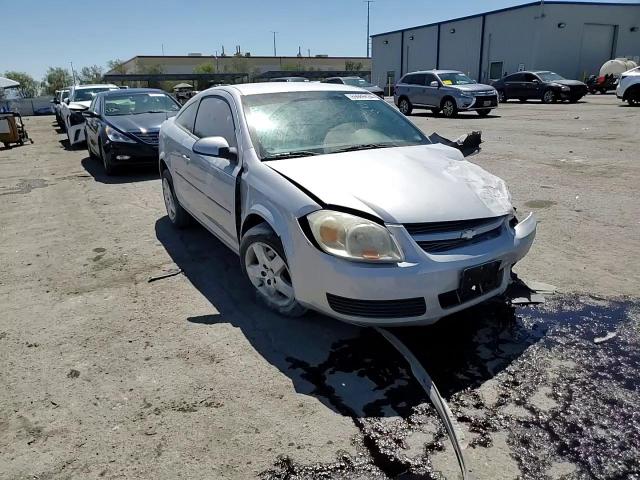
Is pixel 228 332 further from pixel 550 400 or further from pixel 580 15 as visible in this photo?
pixel 580 15

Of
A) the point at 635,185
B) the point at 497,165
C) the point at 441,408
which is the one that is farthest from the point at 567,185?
the point at 441,408

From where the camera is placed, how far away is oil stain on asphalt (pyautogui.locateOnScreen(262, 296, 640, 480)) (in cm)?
220

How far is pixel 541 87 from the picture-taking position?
967 inches

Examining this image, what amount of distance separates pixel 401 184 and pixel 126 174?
7.72m

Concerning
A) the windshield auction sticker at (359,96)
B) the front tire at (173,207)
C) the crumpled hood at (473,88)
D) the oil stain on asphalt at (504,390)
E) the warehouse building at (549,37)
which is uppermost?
the warehouse building at (549,37)

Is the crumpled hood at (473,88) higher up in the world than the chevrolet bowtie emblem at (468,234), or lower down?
higher up

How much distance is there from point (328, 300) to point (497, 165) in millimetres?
6991

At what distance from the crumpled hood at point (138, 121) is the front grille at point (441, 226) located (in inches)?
290

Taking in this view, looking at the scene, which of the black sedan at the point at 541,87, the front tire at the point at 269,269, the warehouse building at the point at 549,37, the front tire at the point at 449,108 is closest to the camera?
the front tire at the point at 269,269

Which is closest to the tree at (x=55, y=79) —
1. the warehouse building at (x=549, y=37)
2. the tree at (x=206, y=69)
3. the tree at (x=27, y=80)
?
the tree at (x=27, y=80)

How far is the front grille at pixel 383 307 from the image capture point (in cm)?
275

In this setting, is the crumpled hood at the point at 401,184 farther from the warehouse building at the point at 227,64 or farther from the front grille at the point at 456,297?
the warehouse building at the point at 227,64

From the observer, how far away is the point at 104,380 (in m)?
2.88

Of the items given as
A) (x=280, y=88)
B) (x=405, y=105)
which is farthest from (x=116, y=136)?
(x=405, y=105)
